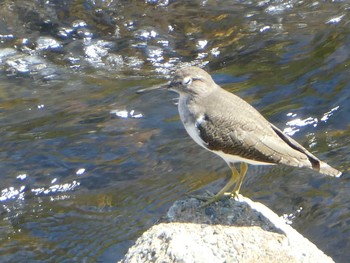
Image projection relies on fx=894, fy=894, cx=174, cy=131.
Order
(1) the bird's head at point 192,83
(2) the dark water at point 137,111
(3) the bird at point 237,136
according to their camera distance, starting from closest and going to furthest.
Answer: (3) the bird at point 237,136 < (1) the bird's head at point 192,83 < (2) the dark water at point 137,111

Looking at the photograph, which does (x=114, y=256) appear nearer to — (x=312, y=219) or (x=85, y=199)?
(x=85, y=199)

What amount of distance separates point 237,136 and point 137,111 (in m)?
3.85

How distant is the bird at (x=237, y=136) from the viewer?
625cm

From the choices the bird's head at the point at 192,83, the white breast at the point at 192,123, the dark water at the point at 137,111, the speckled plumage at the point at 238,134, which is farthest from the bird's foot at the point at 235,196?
the dark water at the point at 137,111

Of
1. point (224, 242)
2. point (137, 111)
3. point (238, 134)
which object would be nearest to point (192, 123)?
point (238, 134)

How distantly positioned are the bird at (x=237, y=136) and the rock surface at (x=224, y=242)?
43 centimetres

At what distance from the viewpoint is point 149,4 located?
13.1 metres

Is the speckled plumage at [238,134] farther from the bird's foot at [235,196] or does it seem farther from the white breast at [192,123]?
the bird's foot at [235,196]

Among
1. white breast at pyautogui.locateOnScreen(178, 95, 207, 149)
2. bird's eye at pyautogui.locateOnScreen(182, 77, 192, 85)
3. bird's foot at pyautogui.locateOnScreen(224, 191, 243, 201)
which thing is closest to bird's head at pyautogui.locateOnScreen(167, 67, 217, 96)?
bird's eye at pyautogui.locateOnScreen(182, 77, 192, 85)

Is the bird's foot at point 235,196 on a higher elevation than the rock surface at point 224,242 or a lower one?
lower

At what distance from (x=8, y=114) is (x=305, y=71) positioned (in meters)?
3.47

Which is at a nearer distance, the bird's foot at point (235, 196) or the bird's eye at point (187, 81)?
the bird's foot at point (235, 196)

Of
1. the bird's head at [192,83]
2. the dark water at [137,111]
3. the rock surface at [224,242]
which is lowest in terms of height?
the dark water at [137,111]

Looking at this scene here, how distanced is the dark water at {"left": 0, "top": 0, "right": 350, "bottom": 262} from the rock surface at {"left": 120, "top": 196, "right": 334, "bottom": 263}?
1711 millimetres
